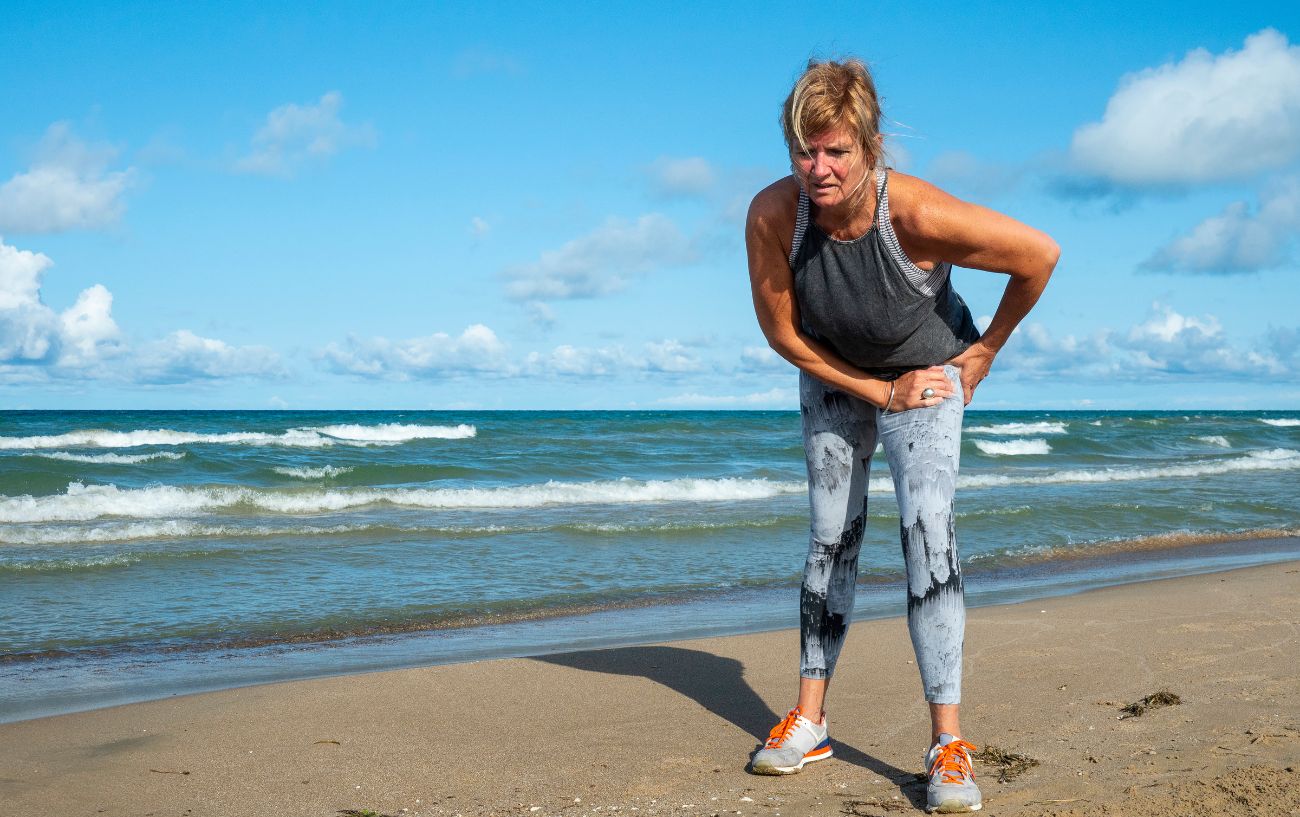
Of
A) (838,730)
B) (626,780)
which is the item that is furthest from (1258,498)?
(626,780)

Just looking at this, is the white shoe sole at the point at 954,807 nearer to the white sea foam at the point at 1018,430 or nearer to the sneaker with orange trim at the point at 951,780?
the sneaker with orange trim at the point at 951,780

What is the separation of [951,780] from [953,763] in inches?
2.5

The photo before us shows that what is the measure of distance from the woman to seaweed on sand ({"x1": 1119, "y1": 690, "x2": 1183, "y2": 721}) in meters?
1.02

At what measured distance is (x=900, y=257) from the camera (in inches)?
113

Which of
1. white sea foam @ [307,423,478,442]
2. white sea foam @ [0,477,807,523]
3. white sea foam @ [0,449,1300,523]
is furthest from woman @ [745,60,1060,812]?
white sea foam @ [307,423,478,442]

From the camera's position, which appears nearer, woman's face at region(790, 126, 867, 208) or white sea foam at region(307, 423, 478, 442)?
woman's face at region(790, 126, 867, 208)

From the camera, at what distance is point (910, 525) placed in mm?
3074

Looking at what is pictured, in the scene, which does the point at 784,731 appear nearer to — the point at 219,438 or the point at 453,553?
the point at 453,553

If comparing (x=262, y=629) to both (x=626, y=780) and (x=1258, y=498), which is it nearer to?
(x=626, y=780)

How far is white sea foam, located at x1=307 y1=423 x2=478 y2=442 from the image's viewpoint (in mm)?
31573

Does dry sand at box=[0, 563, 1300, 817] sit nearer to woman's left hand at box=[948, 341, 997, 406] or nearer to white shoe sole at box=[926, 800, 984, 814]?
white shoe sole at box=[926, 800, 984, 814]

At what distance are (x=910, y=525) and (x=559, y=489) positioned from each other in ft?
42.3

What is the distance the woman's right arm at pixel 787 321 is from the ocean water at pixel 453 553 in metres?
3.02

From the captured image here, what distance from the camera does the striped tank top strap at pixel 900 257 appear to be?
2.80 metres
